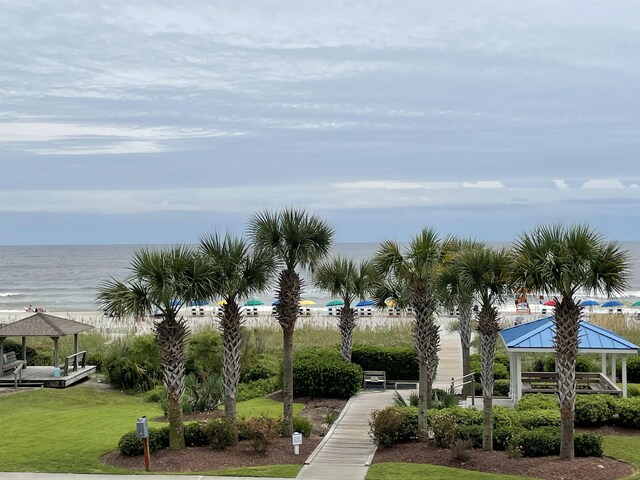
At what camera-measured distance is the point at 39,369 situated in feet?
113

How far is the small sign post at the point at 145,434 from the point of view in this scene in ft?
55.4

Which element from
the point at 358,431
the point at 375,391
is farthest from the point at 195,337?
the point at 358,431

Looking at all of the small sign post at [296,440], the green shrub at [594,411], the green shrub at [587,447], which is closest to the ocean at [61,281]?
the green shrub at [594,411]

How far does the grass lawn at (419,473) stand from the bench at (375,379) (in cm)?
1296

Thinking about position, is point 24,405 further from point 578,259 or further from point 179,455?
point 578,259

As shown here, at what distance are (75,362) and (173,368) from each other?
16.6 metres

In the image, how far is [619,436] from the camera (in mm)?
20797

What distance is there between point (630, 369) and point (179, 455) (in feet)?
68.9

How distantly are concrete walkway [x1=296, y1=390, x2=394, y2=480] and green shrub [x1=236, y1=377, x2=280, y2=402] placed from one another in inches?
183

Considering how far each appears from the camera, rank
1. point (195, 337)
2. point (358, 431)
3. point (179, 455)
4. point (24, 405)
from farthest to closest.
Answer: point (195, 337)
point (24, 405)
point (358, 431)
point (179, 455)

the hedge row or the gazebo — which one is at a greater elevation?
the gazebo

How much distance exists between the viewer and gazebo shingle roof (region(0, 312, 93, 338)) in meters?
32.1

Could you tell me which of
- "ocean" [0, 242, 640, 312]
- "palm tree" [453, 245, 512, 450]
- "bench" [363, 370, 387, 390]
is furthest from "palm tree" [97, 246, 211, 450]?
"ocean" [0, 242, 640, 312]

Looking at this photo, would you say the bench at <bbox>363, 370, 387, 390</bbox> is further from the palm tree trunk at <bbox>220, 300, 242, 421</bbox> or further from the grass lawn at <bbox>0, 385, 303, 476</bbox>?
the palm tree trunk at <bbox>220, 300, 242, 421</bbox>
